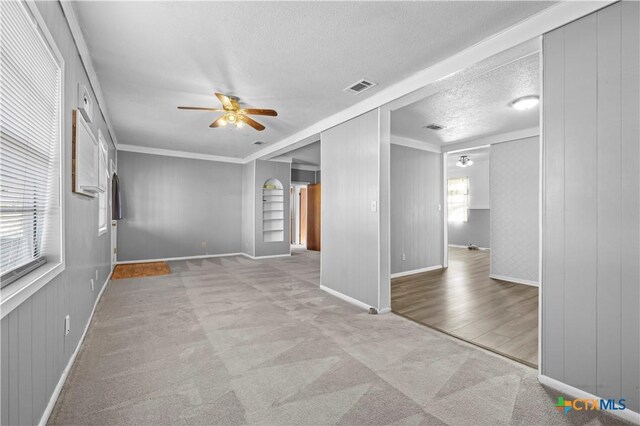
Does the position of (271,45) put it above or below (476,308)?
above

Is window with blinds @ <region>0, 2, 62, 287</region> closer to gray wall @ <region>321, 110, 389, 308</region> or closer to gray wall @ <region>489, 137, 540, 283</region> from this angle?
gray wall @ <region>321, 110, 389, 308</region>

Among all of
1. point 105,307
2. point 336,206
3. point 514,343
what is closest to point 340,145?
point 336,206

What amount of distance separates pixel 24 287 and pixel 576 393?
3126 millimetres

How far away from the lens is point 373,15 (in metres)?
2.16

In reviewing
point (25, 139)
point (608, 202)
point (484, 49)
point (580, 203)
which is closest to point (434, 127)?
point (484, 49)

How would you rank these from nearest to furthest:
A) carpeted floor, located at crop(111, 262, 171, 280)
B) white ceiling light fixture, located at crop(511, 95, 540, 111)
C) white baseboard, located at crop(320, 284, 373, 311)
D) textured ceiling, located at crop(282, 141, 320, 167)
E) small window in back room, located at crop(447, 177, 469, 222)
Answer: white ceiling light fixture, located at crop(511, 95, 540, 111), white baseboard, located at crop(320, 284, 373, 311), carpeted floor, located at crop(111, 262, 171, 280), textured ceiling, located at crop(282, 141, 320, 167), small window in back room, located at crop(447, 177, 469, 222)

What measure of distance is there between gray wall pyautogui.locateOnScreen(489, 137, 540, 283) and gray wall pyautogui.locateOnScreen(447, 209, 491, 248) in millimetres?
3836

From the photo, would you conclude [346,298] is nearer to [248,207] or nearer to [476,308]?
[476,308]

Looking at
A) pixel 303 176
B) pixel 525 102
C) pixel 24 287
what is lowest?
pixel 24 287

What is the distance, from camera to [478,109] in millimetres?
4012

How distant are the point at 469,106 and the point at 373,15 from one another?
7.68ft

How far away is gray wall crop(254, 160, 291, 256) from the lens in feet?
24.2

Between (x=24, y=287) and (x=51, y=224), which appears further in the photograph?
(x=51, y=224)

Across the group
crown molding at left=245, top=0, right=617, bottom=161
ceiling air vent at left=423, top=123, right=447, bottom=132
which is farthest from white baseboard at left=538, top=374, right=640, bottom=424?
ceiling air vent at left=423, top=123, right=447, bottom=132
